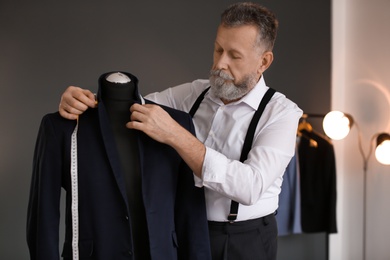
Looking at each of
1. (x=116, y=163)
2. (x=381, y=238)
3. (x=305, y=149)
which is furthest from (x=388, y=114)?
(x=116, y=163)

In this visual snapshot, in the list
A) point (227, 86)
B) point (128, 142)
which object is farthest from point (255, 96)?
point (128, 142)

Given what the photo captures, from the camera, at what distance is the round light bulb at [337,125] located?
12.5 feet

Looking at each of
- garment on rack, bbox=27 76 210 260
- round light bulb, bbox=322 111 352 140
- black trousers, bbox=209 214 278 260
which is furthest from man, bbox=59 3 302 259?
round light bulb, bbox=322 111 352 140

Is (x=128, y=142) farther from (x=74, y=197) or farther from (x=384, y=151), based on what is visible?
(x=384, y=151)

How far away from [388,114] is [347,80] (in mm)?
756

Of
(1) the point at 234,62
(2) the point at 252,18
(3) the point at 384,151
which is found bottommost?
(3) the point at 384,151

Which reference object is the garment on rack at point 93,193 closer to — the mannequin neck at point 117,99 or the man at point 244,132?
the mannequin neck at point 117,99

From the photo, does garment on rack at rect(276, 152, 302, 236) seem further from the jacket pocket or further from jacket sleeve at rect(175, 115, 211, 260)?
the jacket pocket

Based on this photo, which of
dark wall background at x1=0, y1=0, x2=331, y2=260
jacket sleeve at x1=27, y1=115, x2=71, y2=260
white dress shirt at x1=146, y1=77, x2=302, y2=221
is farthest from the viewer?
dark wall background at x1=0, y1=0, x2=331, y2=260

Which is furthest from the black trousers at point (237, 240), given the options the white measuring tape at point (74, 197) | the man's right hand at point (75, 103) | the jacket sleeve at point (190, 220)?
the man's right hand at point (75, 103)

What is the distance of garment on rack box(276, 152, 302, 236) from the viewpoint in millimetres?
4094

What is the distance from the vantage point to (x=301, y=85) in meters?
4.65

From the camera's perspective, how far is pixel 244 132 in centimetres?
203

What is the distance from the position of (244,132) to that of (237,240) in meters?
0.45
